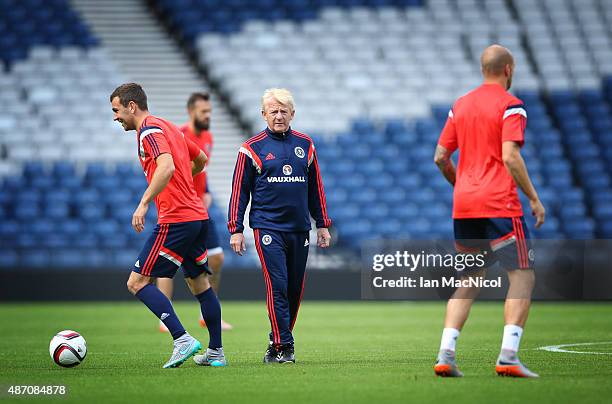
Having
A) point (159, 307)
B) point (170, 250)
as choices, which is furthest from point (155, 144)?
point (159, 307)

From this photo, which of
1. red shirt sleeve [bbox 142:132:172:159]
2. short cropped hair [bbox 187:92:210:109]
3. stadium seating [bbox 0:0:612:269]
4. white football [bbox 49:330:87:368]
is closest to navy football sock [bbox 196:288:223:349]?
white football [bbox 49:330:87:368]

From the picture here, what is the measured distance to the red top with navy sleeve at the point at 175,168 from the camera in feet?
23.2

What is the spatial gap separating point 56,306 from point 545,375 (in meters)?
11.1

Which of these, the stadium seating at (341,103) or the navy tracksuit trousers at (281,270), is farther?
the stadium seating at (341,103)

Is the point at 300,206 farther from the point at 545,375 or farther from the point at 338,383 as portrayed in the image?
the point at 545,375

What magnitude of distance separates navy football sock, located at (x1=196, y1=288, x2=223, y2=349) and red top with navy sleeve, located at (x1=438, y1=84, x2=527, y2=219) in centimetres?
210

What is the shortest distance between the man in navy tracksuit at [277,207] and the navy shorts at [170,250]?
0.97ft

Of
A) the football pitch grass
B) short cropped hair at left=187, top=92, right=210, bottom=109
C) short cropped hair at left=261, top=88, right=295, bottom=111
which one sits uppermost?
short cropped hair at left=187, top=92, right=210, bottom=109

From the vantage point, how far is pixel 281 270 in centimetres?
738

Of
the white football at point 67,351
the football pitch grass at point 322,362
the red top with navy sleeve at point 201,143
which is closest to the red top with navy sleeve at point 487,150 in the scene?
the football pitch grass at point 322,362

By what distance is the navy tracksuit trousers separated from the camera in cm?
735

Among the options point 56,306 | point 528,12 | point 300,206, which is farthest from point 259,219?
point 528,12

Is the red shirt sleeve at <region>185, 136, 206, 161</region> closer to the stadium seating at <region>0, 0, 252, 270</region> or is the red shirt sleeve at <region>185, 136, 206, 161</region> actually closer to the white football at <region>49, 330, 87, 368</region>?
the white football at <region>49, 330, 87, 368</region>

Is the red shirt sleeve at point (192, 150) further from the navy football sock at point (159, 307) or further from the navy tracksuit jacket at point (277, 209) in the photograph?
the navy football sock at point (159, 307)
